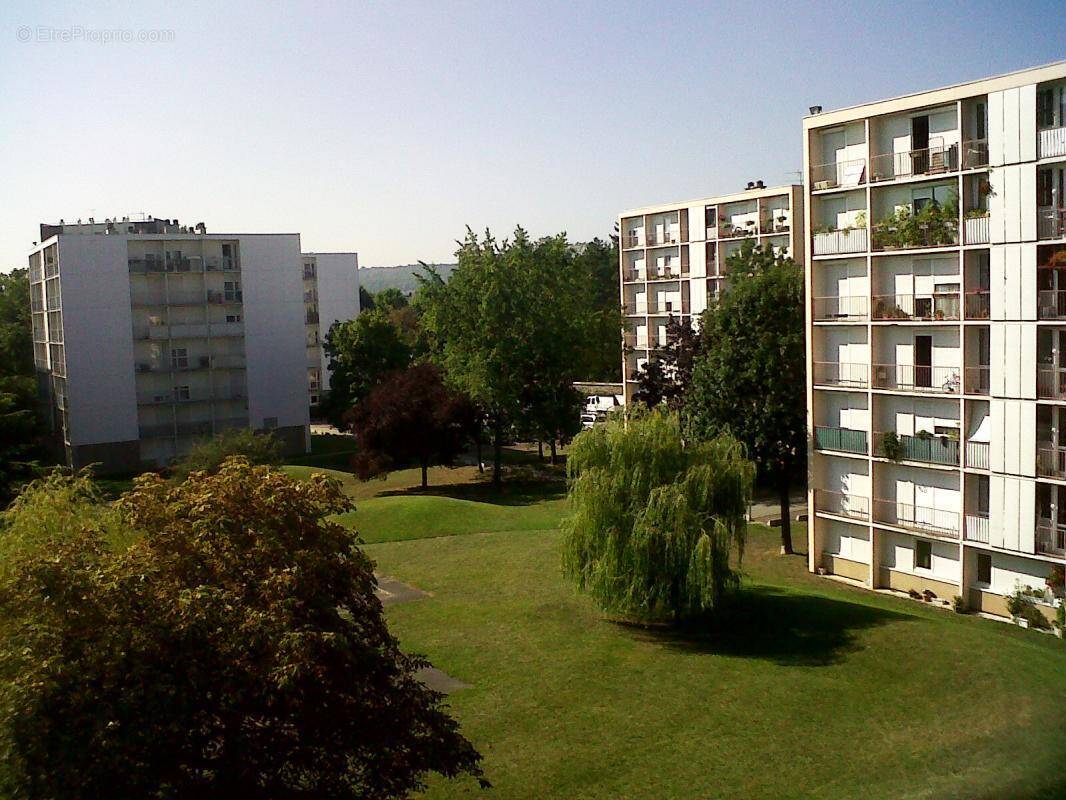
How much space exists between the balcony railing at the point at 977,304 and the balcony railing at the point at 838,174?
5.58 metres

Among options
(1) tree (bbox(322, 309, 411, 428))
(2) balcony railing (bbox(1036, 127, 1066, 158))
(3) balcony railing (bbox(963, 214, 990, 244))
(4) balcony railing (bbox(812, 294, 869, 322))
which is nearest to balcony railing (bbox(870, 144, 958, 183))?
(3) balcony railing (bbox(963, 214, 990, 244))

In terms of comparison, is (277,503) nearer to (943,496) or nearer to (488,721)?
(488,721)

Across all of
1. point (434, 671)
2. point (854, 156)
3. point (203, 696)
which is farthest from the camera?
point (854, 156)

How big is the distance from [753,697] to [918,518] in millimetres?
12680

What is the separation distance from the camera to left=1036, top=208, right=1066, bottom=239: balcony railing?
2817cm

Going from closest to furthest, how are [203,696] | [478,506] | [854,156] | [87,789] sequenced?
1. [87,789]
2. [203,696]
3. [854,156]
4. [478,506]

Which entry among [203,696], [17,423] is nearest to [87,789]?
[203,696]

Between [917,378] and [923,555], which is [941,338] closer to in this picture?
[917,378]

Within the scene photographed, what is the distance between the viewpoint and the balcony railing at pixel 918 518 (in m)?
32.1

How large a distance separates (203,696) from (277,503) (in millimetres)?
2926

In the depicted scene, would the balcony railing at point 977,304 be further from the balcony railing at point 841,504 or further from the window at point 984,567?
the balcony railing at point 841,504

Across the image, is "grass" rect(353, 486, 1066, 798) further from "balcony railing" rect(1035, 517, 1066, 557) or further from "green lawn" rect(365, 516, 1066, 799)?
"balcony railing" rect(1035, 517, 1066, 557)

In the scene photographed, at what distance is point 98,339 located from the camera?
6266 centimetres

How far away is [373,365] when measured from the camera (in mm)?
72000
